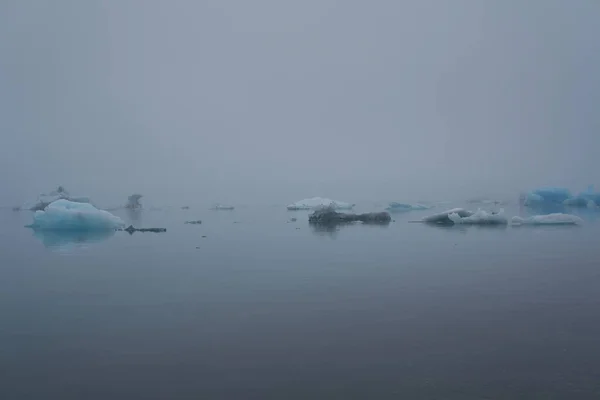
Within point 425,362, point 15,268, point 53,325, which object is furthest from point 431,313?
point 15,268

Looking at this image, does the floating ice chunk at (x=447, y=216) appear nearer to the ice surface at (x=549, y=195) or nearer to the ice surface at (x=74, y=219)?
the ice surface at (x=74, y=219)

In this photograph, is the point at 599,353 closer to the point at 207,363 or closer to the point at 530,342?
the point at 530,342

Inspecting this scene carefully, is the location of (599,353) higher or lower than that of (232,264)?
lower

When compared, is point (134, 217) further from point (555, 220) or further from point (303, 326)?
point (303, 326)

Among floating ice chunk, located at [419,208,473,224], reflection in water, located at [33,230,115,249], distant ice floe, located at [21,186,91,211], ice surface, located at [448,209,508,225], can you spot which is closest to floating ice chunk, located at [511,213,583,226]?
ice surface, located at [448,209,508,225]

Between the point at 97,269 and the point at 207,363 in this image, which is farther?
the point at 97,269

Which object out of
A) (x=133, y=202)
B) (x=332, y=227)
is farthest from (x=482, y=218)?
(x=133, y=202)

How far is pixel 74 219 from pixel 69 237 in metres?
1.04

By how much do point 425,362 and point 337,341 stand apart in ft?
4.58

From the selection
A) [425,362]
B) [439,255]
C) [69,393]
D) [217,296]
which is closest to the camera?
[69,393]

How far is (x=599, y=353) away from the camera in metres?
6.49

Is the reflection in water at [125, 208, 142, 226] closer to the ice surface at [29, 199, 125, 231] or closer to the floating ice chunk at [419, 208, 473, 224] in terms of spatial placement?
the ice surface at [29, 199, 125, 231]

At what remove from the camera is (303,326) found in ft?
26.3

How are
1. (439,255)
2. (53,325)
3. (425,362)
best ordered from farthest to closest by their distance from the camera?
(439,255), (53,325), (425,362)
